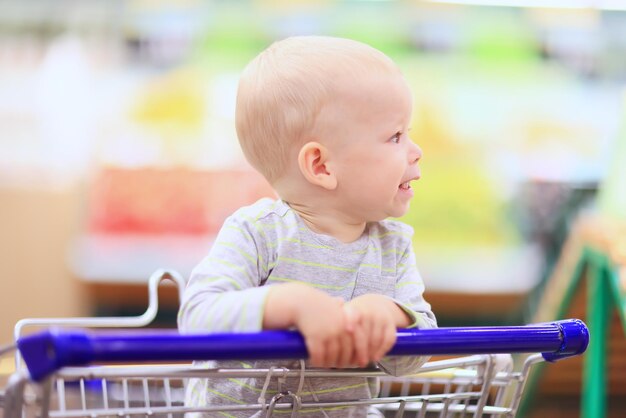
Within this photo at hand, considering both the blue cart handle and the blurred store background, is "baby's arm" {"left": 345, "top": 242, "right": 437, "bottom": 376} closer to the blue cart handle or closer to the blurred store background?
the blue cart handle

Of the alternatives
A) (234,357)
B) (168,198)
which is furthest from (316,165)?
(168,198)

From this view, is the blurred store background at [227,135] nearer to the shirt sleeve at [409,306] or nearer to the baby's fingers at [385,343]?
the shirt sleeve at [409,306]

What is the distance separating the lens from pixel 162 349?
3.23ft

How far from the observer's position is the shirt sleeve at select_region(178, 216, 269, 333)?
1129 millimetres

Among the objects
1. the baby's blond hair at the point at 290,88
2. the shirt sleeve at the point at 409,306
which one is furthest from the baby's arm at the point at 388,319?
the baby's blond hair at the point at 290,88

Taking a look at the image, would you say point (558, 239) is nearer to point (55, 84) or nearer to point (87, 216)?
point (87, 216)

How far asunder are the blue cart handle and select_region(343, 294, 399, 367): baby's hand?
0.02 meters

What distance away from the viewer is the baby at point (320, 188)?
4.22ft

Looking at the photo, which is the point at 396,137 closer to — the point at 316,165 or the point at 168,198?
the point at 316,165

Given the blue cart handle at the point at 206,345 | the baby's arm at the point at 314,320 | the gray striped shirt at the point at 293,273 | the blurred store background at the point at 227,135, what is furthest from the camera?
the blurred store background at the point at 227,135

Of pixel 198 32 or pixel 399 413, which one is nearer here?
pixel 399 413

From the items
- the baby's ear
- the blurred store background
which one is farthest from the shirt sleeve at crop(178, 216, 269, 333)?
the blurred store background

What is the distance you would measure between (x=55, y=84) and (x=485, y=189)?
6.45ft

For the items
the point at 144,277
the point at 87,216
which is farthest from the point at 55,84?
the point at 144,277
